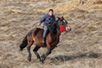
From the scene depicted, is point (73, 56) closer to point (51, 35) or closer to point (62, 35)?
point (51, 35)

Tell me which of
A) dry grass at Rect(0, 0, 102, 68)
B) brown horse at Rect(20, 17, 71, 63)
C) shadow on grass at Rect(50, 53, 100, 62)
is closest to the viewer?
brown horse at Rect(20, 17, 71, 63)

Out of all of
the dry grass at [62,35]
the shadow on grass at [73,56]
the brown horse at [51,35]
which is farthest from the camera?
the shadow on grass at [73,56]

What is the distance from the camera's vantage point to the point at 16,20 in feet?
58.5

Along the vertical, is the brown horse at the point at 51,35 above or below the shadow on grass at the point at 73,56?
above

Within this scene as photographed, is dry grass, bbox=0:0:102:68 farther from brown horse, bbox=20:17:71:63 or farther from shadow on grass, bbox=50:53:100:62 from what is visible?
brown horse, bbox=20:17:71:63

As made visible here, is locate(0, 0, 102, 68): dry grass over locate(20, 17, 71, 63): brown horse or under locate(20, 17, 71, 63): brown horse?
under

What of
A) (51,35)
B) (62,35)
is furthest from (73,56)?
(62,35)

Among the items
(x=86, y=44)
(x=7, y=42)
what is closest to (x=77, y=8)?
(x=86, y=44)

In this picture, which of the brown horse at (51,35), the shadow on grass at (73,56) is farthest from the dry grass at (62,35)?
the brown horse at (51,35)

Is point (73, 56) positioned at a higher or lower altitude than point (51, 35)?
lower

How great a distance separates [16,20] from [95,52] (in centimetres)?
889

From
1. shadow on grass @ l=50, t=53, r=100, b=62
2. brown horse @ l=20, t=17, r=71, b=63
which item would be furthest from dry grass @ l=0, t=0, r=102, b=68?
brown horse @ l=20, t=17, r=71, b=63

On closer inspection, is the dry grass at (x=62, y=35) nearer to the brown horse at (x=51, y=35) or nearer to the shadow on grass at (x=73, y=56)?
the shadow on grass at (x=73, y=56)

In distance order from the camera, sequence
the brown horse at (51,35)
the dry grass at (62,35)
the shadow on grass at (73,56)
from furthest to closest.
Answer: the shadow on grass at (73,56), the dry grass at (62,35), the brown horse at (51,35)
